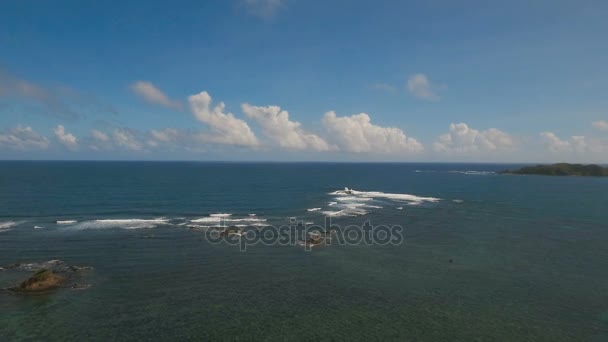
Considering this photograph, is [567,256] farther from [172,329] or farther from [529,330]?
[172,329]

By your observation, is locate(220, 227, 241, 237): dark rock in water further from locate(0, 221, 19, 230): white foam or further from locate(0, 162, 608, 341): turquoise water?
locate(0, 221, 19, 230): white foam

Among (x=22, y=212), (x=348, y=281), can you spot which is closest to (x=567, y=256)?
(x=348, y=281)

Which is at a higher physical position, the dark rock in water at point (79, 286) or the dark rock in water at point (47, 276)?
the dark rock in water at point (47, 276)

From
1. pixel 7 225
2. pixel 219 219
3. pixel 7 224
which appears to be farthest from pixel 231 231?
pixel 7 224

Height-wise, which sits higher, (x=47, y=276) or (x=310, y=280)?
(x=47, y=276)

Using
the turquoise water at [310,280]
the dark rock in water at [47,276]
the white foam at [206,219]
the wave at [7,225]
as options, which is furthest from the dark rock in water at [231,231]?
the wave at [7,225]

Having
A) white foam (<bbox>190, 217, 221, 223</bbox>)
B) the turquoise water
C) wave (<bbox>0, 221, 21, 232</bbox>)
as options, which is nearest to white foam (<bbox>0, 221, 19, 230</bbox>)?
wave (<bbox>0, 221, 21, 232</bbox>)

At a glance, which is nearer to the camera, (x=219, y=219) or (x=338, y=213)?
(x=219, y=219)

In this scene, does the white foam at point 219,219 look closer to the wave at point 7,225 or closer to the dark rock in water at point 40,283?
the wave at point 7,225

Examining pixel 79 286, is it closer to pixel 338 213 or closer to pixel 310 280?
pixel 310 280
